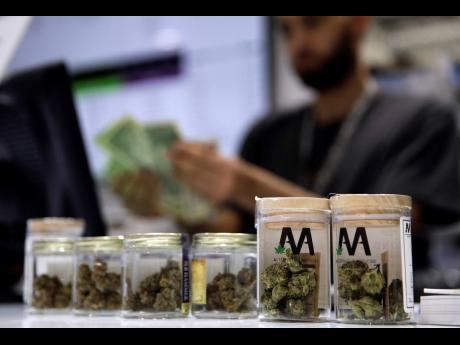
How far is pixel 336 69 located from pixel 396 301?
202 cm

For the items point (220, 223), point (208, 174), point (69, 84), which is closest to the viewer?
point (69, 84)

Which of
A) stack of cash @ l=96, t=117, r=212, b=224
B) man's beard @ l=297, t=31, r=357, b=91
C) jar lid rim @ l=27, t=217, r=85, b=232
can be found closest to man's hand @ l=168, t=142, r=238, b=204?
stack of cash @ l=96, t=117, r=212, b=224

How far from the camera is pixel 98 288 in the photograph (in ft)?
3.22

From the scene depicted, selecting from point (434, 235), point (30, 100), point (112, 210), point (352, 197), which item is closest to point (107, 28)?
point (112, 210)

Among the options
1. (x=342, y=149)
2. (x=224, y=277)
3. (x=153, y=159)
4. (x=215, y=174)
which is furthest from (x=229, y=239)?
(x=153, y=159)

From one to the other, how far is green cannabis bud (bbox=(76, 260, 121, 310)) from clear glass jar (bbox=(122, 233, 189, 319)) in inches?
3.2

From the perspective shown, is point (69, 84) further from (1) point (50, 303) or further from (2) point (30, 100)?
(1) point (50, 303)

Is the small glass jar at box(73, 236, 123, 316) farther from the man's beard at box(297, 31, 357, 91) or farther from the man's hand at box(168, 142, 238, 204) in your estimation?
the man's beard at box(297, 31, 357, 91)

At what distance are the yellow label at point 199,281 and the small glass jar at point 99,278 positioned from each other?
0.14 metres

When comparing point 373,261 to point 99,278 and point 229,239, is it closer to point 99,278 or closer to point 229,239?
point 229,239
